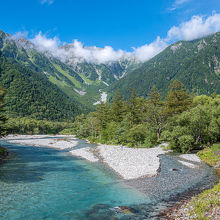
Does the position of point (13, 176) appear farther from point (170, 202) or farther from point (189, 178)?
point (189, 178)

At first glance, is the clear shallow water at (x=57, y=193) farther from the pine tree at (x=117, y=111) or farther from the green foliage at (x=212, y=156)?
the pine tree at (x=117, y=111)

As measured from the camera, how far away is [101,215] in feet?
47.3

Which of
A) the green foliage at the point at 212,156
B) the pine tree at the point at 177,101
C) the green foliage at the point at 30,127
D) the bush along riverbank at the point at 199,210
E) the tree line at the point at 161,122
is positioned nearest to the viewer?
the bush along riverbank at the point at 199,210

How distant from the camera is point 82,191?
20109 mm

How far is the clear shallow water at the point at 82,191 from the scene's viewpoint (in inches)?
587

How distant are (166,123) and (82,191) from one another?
45.7 meters

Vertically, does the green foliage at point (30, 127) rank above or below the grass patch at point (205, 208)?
above

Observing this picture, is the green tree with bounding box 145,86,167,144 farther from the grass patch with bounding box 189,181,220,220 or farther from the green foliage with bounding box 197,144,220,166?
the grass patch with bounding box 189,181,220,220

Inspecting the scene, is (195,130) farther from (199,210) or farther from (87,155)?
(199,210)

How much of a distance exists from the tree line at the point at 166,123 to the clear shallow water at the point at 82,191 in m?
16.4

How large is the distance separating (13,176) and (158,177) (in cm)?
1850

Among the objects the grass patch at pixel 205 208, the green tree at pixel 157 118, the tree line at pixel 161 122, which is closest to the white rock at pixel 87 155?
the tree line at pixel 161 122

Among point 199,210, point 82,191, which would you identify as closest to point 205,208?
point 199,210

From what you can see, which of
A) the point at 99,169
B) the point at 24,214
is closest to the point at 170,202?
the point at 24,214
